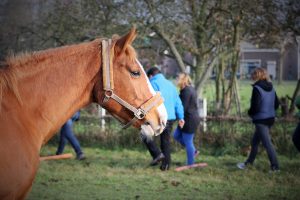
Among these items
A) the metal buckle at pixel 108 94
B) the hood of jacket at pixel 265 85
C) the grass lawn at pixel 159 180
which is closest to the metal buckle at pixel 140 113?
the metal buckle at pixel 108 94

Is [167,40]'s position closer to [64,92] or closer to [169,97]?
[169,97]

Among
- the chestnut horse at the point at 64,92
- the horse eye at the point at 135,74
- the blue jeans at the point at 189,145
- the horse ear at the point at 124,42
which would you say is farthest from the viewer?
the blue jeans at the point at 189,145

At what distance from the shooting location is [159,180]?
693 cm

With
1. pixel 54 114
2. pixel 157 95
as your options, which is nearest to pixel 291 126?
pixel 157 95

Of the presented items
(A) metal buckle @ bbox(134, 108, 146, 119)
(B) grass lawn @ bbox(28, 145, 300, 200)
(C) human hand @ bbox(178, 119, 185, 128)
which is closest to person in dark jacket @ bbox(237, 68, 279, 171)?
(B) grass lawn @ bbox(28, 145, 300, 200)

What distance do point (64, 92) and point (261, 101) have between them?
17.4 feet

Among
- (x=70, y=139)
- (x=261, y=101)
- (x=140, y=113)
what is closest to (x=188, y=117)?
(x=261, y=101)

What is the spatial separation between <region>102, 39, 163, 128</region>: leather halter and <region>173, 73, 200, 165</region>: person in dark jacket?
188 inches

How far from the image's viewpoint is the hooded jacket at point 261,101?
25.0ft

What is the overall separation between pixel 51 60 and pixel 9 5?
8.29m

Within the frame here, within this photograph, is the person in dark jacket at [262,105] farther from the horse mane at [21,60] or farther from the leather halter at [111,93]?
the horse mane at [21,60]

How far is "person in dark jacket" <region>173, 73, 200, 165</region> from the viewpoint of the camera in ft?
26.0

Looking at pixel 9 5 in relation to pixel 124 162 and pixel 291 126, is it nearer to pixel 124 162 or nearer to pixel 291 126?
pixel 124 162

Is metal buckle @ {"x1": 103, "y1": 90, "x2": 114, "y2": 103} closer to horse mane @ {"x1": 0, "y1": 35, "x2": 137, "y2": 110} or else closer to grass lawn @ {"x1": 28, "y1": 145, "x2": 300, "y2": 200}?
horse mane @ {"x1": 0, "y1": 35, "x2": 137, "y2": 110}
